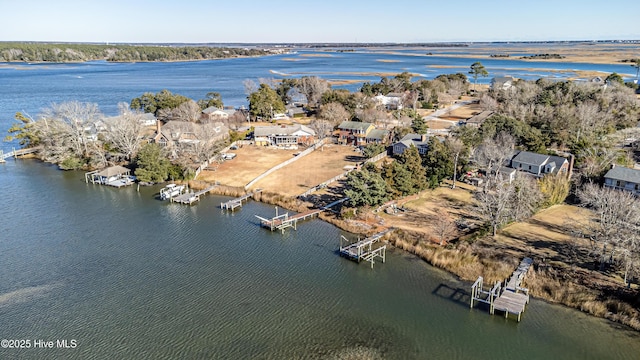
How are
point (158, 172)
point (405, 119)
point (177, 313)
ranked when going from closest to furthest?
1. point (177, 313)
2. point (158, 172)
3. point (405, 119)

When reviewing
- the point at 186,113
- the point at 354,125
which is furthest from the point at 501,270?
the point at 186,113

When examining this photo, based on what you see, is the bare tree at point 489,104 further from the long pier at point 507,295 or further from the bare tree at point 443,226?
the long pier at point 507,295

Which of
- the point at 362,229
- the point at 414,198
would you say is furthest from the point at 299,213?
the point at 414,198

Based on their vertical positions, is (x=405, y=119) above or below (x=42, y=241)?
above

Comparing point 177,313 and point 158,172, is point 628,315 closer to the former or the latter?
point 177,313

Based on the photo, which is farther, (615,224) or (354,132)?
(354,132)

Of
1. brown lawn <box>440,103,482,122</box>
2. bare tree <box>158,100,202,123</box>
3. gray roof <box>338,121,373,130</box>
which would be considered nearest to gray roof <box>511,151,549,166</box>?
gray roof <box>338,121,373,130</box>

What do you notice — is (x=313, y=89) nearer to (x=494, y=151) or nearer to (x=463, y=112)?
(x=463, y=112)
